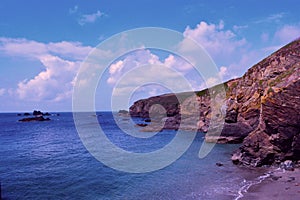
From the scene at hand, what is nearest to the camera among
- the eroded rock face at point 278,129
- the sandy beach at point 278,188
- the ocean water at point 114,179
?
the sandy beach at point 278,188

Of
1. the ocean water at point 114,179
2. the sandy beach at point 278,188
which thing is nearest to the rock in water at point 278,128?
the ocean water at point 114,179

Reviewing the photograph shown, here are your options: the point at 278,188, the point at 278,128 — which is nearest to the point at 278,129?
the point at 278,128

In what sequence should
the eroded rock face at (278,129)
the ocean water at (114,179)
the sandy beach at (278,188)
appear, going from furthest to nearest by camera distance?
the eroded rock face at (278,129)
the ocean water at (114,179)
the sandy beach at (278,188)

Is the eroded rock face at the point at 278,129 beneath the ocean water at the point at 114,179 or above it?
above

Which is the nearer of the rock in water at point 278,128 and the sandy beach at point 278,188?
the sandy beach at point 278,188

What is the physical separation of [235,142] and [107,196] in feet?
140

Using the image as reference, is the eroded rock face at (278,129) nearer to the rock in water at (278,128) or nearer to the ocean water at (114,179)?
the rock in water at (278,128)

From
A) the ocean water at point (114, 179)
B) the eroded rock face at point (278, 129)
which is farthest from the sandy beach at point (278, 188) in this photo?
the eroded rock face at point (278, 129)

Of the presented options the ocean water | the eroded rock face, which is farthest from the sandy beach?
the eroded rock face

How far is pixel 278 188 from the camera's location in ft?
96.3

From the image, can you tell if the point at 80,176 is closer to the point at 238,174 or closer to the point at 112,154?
the point at 112,154

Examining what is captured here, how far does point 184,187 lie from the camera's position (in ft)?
105

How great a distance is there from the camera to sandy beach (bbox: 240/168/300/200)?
26859 mm

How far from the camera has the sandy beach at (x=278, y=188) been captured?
26.9 metres
